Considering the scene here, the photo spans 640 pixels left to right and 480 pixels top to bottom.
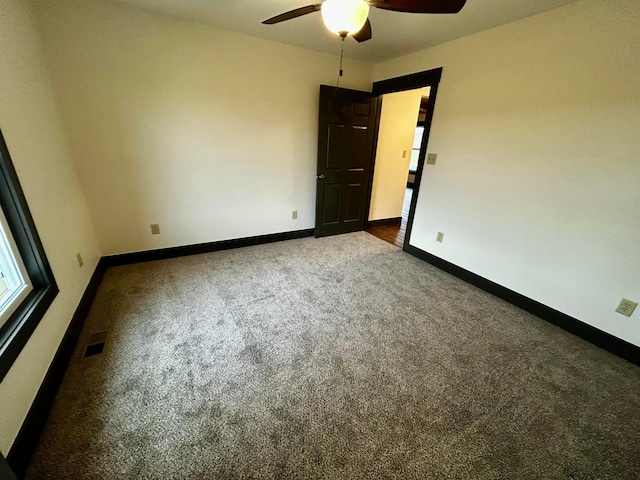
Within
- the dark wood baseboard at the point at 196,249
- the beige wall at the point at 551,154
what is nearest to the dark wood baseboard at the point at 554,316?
the beige wall at the point at 551,154

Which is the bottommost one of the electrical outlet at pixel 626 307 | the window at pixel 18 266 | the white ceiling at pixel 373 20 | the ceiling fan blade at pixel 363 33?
the electrical outlet at pixel 626 307

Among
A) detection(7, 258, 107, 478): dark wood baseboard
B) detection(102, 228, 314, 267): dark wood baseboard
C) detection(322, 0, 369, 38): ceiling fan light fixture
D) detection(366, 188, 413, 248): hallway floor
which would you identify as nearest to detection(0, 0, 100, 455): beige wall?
detection(7, 258, 107, 478): dark wood baseboard

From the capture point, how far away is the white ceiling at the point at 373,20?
1.96m

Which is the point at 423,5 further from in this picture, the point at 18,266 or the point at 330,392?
the point at 18,266

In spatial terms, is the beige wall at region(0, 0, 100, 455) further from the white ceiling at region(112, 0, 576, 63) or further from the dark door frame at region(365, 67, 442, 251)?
the dark door frame at region(365, 67, 442, 251)

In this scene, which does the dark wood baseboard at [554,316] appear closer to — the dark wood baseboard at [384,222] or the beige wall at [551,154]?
the beige wall at [551,154]

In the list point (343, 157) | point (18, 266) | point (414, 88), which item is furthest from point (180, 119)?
point (414, 88)

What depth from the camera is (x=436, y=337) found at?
76.8 inches

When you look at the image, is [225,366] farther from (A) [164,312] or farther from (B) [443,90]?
(B) [443,90]

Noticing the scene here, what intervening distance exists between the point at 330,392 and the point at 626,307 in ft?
7.30

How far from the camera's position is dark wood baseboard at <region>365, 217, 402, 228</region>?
172 inches

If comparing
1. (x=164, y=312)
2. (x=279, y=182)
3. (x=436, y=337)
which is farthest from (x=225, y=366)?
(x=279, y=182)

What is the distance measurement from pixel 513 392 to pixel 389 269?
1.59 meters

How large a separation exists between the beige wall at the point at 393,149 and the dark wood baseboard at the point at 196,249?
137cm
